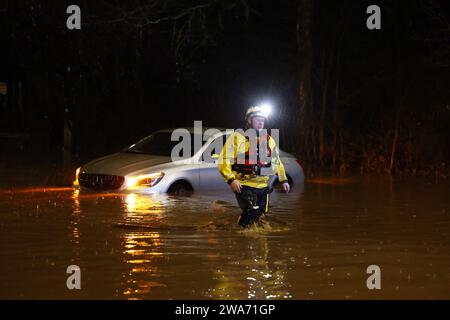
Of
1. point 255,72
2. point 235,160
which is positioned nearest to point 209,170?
point 235,160

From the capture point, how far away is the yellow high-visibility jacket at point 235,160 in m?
11.1

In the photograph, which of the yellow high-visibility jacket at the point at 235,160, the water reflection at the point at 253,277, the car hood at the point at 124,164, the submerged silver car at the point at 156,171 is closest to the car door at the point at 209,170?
the submerged silver car at the point at 156,171

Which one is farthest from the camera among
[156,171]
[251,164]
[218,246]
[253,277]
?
[156,171]

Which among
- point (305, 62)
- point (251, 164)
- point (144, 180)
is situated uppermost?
point (305, 62)

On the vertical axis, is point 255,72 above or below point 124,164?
above

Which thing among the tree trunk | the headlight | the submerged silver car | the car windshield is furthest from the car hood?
the tree trunk

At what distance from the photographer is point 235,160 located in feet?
36.9

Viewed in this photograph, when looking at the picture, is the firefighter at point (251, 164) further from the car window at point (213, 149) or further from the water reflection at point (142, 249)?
the car window at point (213, 149)

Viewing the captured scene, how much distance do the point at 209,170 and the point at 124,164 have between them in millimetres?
1500

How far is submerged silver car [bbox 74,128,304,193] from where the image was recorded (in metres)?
15.1

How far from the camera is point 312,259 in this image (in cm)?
979

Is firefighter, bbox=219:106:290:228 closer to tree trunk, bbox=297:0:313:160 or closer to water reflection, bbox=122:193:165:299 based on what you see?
water reflection, bbox=122:193:165:299

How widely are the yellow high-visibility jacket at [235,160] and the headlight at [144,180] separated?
3992 millimetres

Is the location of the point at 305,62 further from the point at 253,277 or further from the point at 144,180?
the point at 253,277
